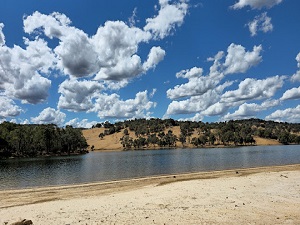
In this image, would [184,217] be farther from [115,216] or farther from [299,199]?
[299,199]

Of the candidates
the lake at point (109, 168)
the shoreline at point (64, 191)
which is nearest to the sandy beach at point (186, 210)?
the shoreline at point (64, 191)

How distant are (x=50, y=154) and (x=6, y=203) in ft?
494

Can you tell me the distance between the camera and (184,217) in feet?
51.9

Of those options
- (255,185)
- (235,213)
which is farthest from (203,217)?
(255,185)

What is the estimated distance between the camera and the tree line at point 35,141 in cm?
14950

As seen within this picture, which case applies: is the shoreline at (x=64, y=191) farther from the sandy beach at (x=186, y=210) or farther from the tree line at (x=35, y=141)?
the tree line at (x=35, y=141)

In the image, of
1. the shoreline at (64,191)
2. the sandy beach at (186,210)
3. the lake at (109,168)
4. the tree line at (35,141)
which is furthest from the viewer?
the tree line at (35,141)

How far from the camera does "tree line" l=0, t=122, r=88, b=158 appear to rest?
14950 centimetres

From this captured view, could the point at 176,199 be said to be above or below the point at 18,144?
below

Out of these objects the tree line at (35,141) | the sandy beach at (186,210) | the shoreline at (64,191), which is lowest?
the shoreline at (64,191)

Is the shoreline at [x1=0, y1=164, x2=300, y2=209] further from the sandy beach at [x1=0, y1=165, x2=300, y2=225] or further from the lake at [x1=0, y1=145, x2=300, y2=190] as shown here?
the sandy beach at [x1=0, y1=165, x2=300, y2=225]

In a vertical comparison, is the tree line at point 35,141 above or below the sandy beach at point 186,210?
above

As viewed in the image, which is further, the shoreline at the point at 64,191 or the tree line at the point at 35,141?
the tree line at the point at 35,141

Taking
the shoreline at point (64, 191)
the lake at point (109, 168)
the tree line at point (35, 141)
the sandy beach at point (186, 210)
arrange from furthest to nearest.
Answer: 1. the tree line at point (35, 141)
2. the lake at point (109, 168)
3. the shoreline at point (64, 191)
4. the sandy beach at point (186, 210)
